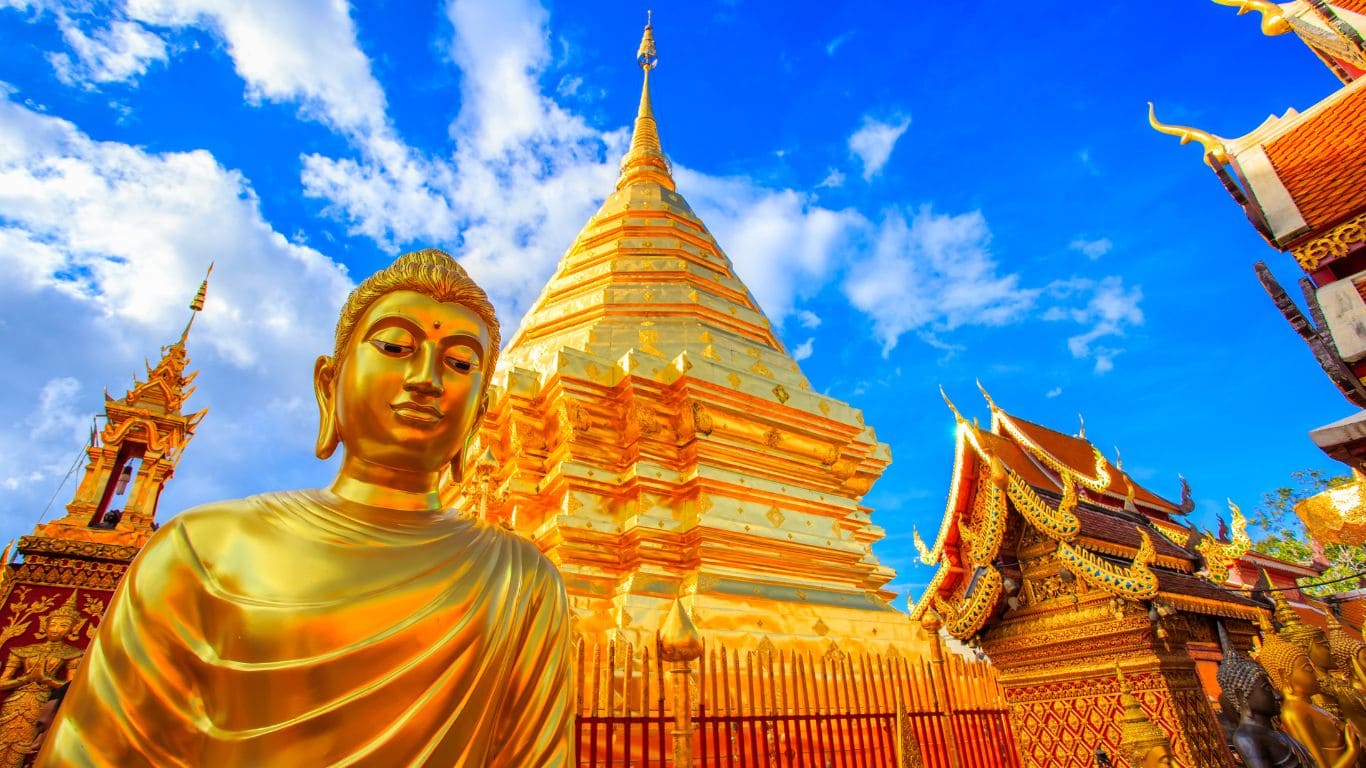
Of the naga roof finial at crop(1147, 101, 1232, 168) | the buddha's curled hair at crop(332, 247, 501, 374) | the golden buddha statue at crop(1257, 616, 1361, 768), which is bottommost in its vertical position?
the golden buddha statue at crop(1257, 616, 1361, 768)

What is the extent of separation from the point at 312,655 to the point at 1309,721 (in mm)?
3981

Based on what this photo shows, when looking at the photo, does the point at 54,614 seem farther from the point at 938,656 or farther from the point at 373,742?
the point at 938,656

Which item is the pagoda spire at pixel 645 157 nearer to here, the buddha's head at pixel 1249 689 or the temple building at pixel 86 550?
the temple building at pixel 86 550

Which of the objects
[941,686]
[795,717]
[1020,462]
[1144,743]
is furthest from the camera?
[1020,462]

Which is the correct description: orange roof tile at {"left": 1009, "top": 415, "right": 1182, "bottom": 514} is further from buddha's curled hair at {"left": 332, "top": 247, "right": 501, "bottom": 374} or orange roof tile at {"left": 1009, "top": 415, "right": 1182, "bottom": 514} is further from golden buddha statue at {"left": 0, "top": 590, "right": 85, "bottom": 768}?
golden buddha statue at {"left": 0, "top": 590, "right": 85, "bottom": 768}

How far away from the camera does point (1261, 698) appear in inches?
127

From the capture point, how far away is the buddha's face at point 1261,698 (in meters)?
3.22

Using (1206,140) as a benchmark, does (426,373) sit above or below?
below

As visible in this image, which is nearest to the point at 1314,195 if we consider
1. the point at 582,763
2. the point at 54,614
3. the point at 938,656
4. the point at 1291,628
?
the point at 1291,628

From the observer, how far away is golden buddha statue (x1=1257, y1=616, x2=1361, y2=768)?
2.95 meters

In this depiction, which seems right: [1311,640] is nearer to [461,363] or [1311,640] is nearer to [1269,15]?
[461,363]

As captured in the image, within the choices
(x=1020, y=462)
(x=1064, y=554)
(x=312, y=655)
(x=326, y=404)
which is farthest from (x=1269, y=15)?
(x=312, y=655)

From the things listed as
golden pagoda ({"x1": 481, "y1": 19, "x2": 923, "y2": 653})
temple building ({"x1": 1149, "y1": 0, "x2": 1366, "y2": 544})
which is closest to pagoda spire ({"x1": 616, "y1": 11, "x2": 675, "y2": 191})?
golden pagoda ({"x1": 481, "y1": 19, "x2": 923, "y2": 653})

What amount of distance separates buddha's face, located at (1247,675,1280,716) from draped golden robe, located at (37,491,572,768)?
3249mm
